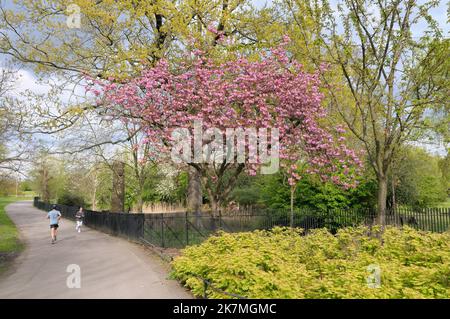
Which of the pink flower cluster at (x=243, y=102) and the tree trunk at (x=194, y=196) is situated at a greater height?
the pink flower cluster at (x=243, y=102)

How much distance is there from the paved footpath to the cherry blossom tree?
4.37m

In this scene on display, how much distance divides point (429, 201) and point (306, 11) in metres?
23.0

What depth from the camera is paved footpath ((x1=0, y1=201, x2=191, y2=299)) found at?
8.88 metres

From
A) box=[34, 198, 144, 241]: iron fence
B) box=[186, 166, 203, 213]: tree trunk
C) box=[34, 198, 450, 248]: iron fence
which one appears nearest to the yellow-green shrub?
box=[34, 198, 450, 248]: iron fence

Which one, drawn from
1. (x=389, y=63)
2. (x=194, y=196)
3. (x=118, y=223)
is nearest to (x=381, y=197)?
(x=389, y=63)

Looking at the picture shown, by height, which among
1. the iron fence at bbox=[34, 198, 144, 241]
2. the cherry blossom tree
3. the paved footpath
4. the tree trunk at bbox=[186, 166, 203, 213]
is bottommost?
the paved footpath

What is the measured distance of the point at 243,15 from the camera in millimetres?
20547

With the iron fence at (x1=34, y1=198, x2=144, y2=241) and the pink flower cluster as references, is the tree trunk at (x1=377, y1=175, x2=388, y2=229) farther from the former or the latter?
the iron fence at (x1=34, y1=198, x2=144, y2=241)

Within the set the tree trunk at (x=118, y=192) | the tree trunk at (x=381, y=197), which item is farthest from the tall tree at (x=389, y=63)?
the tree trunk at (x=118, y=192)

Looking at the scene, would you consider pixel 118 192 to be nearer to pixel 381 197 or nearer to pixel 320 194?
pixel 320 194

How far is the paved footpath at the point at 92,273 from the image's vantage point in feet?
29.1

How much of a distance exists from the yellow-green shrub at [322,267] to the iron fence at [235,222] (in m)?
4.85

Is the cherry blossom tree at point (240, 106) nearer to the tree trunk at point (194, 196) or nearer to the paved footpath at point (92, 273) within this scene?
the paved footpath at point (92, 273)
